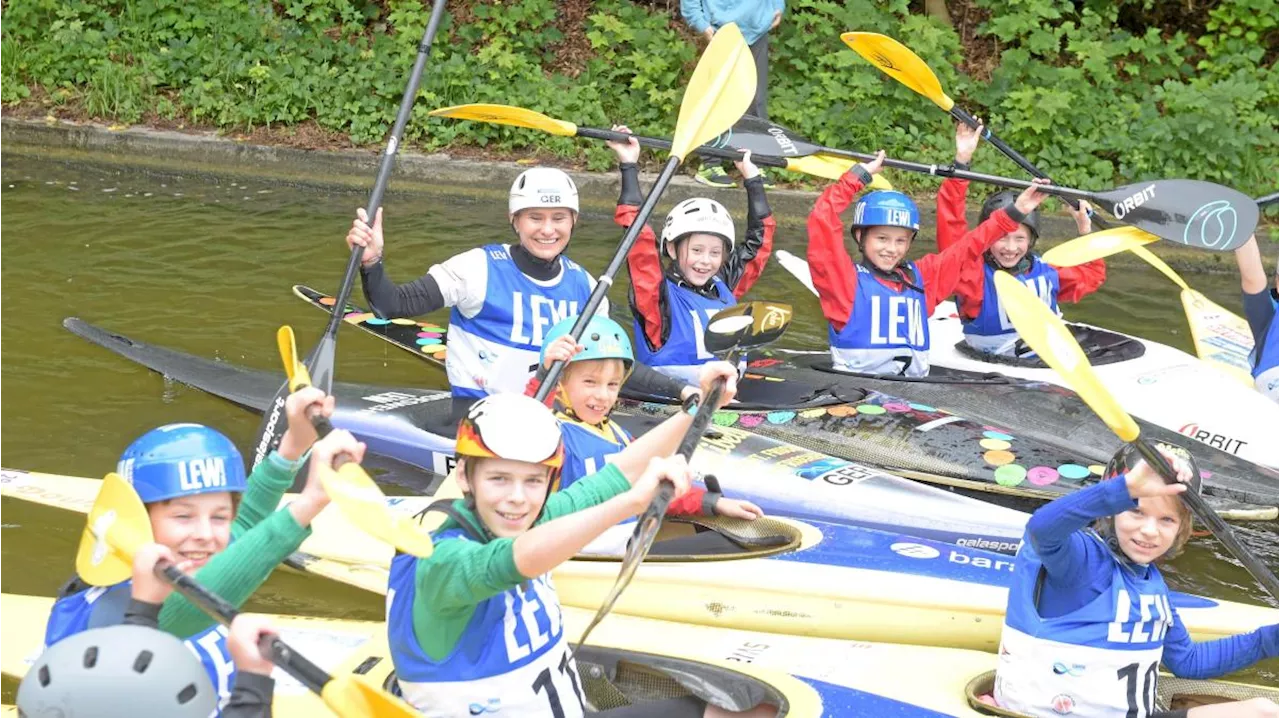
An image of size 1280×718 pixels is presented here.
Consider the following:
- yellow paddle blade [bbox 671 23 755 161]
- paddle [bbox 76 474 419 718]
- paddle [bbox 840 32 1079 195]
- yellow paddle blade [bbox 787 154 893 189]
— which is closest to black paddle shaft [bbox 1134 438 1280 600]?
paddle [bbox 76 474 419 718]

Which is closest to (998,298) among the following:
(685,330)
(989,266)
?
(989,266)

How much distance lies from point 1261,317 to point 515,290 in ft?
10.9

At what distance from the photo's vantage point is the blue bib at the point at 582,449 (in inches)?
179

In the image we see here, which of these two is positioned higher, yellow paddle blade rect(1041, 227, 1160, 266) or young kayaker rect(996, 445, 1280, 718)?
yellow paddle blade rect(1041, 227, 1160, 266)

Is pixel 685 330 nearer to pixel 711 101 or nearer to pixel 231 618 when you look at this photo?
pixel 711 101

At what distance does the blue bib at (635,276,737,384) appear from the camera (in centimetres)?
632

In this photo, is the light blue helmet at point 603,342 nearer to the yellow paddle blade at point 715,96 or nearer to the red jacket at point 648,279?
the yellow paddle blade at point 715,96

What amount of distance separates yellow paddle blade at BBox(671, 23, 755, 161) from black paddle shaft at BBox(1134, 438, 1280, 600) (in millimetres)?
2598

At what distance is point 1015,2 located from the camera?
11602 mm

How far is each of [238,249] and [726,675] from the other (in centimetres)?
677

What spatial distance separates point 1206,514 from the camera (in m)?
3.38

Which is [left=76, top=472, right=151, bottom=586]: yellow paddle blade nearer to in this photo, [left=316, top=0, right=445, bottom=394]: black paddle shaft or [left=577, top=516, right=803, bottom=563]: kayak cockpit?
[left=316, top=0, right=445, bottom=394]: black paddle shaft

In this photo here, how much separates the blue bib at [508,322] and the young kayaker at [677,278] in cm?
33

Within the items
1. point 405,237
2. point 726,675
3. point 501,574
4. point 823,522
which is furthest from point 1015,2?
point 501,574
